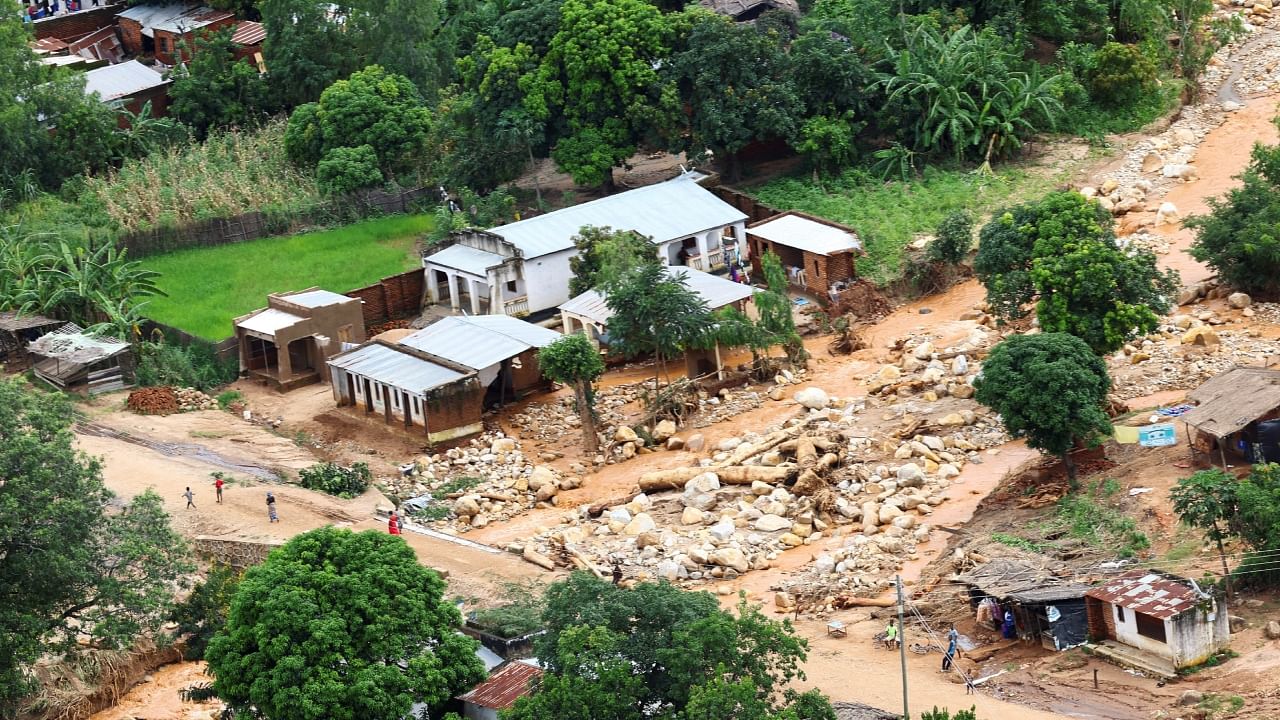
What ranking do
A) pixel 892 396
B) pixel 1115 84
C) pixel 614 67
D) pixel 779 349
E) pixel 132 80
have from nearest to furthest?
1. pixel 892 396
2. pixel 779 349
3. pixel 614 67
4. pixel 1115 84
5. pixel 132 80

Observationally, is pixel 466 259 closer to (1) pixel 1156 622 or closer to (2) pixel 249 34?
(2) pixel 249 34

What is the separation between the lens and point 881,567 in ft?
123

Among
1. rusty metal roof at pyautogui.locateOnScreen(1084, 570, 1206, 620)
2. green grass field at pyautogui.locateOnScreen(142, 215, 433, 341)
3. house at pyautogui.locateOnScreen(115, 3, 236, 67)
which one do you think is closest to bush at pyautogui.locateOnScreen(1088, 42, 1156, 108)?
green grass field at pyautogui.locateOnScreen(142, 215, 433, 341)

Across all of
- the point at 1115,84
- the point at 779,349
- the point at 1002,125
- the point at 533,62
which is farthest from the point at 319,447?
the point at 1115,84

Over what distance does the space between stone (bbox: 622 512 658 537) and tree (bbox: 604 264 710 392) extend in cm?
665

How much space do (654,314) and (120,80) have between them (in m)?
30.5

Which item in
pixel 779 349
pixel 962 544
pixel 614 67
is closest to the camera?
pixel 962 544

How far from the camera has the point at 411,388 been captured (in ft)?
151

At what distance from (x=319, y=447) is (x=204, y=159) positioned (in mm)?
18847

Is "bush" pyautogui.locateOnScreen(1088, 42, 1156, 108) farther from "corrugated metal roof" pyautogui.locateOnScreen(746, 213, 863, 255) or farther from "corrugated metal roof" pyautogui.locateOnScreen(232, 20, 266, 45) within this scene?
"corrugated metal roof" pyautogui.locateOnScreen(232, 20, 266, 45)

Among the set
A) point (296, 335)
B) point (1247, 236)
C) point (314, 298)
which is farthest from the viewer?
point (314, 298)

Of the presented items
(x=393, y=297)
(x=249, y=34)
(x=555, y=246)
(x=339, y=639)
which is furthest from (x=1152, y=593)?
(x=249, y=34)

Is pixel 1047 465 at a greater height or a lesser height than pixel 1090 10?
lesser

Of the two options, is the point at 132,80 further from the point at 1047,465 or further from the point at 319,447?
the point at 1047,465
